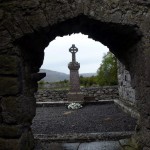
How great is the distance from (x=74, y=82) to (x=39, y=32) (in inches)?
438

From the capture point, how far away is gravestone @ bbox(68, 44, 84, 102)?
14.4 meters

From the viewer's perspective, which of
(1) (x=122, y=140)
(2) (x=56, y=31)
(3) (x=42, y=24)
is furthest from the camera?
(1) (x=122, y=140)

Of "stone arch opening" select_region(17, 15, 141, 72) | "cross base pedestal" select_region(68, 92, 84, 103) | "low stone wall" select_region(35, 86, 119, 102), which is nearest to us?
"stone arch opening" select_region(17, 15, 141, 72)

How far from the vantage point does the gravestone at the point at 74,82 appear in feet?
47.1

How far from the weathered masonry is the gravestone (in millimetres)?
10365

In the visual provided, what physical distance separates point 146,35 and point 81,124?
4.97 meters

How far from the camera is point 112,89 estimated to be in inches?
640

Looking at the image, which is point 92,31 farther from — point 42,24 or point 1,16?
point 1,16

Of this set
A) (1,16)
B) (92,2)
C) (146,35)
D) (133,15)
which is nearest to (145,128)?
(146,35)

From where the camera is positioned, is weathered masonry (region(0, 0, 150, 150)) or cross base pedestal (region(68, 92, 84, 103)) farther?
cross base pedestal (region(68, 92, 84, 103))

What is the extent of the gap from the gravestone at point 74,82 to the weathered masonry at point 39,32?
408 inches

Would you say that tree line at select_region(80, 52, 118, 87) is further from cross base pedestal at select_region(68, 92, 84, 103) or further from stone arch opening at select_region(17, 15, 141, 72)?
stone arch opening at select_region(17, 15, 141, 72)

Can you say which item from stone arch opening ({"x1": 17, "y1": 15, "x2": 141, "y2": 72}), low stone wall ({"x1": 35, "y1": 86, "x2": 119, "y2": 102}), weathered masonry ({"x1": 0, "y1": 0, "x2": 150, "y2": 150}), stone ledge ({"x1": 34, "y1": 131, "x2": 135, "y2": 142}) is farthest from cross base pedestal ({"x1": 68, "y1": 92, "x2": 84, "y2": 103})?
weathered masonry ({"x1": 0, "y1": 0, "x2": 150, "y2": 150})

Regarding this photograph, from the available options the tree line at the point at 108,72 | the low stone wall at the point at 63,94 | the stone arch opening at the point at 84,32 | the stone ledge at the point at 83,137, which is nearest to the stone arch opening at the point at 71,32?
the stone arch opening at the point at 84,32
